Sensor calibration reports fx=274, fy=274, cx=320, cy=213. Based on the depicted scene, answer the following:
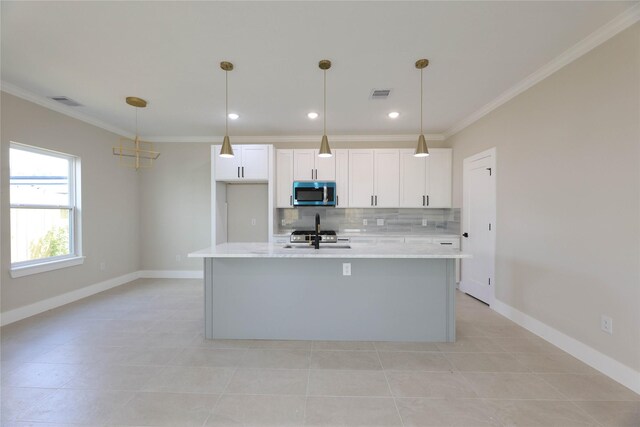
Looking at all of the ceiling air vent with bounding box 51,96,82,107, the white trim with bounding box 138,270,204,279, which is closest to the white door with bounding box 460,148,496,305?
the white trim with bounding box 138,270,204,279

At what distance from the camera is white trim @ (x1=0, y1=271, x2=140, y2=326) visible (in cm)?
303

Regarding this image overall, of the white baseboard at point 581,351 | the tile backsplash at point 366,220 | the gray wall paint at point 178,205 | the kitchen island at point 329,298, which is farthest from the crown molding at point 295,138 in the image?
the white baseboard at point 581,351

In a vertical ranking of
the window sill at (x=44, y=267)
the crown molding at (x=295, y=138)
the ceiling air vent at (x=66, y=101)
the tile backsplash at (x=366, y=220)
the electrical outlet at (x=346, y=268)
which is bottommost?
the window sill at (x=44, y=267)

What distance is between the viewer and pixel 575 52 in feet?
7.55

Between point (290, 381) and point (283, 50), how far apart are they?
266cm

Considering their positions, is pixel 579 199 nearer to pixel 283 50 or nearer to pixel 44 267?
pixel 283 50

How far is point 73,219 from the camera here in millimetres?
3893

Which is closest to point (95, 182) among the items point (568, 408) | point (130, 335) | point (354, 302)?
point (130, 335)

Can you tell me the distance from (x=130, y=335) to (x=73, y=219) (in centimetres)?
226

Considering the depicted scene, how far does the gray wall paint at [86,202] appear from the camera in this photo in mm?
3014

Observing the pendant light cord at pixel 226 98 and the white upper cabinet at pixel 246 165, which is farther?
the white upper cabinet at pixel 246 165

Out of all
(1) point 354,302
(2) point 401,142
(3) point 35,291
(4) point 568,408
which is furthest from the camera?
(2) point 401,142

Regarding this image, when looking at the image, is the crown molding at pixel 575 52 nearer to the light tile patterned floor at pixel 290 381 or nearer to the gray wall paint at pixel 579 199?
the gray wall paint at pixel 579 199

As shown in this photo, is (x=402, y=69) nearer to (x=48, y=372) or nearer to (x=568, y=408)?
(x=568, y=408)
